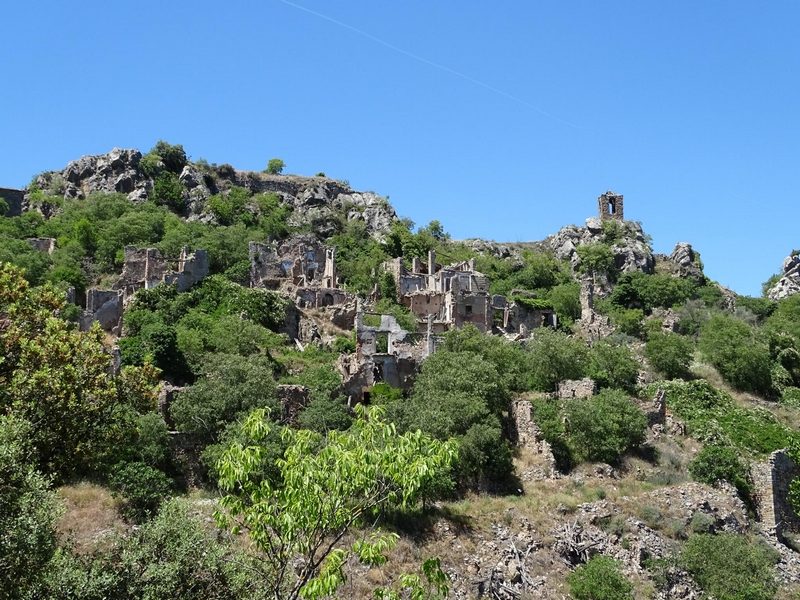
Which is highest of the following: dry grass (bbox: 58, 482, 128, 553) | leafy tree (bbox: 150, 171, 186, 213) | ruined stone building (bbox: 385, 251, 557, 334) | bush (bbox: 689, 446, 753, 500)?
leafy tree (bbox: 150, 171, 186, 213)

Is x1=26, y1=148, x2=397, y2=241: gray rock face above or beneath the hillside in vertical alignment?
above

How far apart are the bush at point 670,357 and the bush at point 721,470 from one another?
1177 cm

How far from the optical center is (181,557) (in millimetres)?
14195

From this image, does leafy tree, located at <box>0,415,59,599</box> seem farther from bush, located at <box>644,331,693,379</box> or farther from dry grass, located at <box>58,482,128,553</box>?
bush, located at <box>644,331,693,379</box>

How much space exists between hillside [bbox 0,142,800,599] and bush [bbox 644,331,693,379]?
0.41 ft

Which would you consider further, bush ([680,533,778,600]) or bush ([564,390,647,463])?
bush ([564,390,647,463])

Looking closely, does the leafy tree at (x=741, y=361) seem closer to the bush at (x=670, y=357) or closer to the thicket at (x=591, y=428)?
the bush at (x=670, y=357)

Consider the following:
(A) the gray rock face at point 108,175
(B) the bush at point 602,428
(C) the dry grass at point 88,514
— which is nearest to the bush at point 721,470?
(B) the bush at point 602,428

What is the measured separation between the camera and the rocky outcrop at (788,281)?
78.9 m

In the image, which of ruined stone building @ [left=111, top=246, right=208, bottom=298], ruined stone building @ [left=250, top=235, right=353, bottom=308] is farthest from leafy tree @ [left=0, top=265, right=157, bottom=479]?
ruined stone building @ [left=250, top=235, right=353, bottom=308]

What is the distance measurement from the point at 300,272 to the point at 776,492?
37989mm

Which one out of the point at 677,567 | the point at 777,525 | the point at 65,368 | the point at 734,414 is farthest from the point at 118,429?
the point at 734,414

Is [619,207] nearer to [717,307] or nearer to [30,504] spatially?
[717,307]

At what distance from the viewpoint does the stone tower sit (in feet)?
300
